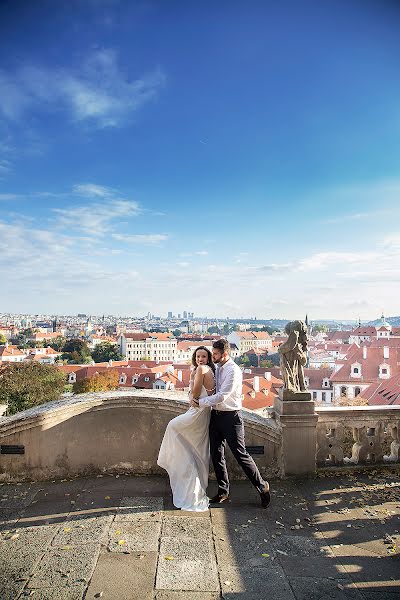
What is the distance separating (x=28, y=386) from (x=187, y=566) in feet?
117

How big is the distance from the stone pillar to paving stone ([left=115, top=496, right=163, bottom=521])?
1.71 metres

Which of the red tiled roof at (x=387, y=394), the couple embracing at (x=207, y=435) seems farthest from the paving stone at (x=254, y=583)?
the red tiled roof at (x=387, y=394)

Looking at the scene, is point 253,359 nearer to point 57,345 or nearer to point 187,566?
point 57,345

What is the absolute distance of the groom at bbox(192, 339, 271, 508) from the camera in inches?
184

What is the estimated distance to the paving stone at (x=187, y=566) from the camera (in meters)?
3.31

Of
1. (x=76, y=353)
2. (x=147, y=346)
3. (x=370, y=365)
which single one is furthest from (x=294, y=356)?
(x=147, y=346)

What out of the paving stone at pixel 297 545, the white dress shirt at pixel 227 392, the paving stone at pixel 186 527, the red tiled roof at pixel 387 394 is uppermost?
the white dress shirt at pixel 227 392

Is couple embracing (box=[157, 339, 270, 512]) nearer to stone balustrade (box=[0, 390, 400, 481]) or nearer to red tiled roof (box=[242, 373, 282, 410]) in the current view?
stone balustrade (box=[0, 390, 400, 481])

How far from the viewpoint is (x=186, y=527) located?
4160 millimetres

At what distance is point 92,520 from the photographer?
14.0ft

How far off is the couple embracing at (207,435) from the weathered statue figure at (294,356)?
107 centimetres

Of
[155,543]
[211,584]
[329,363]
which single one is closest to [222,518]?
[155,543]

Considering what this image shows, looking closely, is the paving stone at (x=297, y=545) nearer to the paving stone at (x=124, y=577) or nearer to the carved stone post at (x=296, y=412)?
the paving stone at (x=124, y=577)

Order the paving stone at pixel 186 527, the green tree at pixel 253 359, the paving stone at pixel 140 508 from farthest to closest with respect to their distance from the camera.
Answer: the green tree at pixel 253 359, the paving stone at pixel 140 508, the paving stone at pixel 186 527
